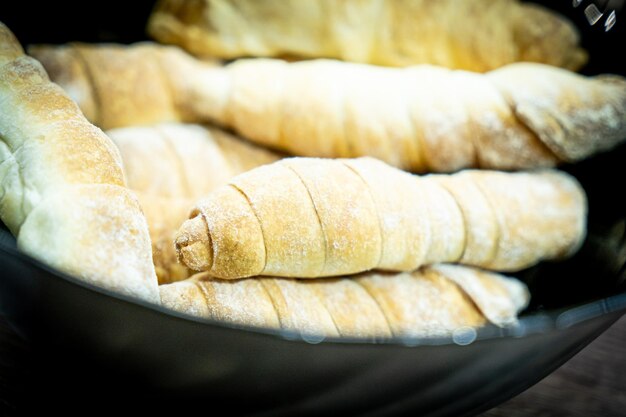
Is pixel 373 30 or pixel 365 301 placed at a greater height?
pixel 373 30

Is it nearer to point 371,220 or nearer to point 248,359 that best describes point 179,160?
point 371,220

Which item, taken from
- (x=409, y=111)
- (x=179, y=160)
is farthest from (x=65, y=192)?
(x=409, y=111)

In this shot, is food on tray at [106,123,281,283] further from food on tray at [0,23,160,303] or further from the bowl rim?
the bowl rim

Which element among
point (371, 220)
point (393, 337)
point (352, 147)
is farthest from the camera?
point (352, 147)

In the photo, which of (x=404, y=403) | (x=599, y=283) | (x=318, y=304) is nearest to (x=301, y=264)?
(x=318, y=304)

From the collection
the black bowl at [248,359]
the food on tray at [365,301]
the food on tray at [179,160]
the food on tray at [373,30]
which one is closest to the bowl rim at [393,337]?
the black bowl at [248,359]

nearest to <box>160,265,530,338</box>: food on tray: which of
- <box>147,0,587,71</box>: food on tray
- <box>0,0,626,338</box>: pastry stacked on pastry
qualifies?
<box>0,0,626,338</box>: pastry stacked on pastry

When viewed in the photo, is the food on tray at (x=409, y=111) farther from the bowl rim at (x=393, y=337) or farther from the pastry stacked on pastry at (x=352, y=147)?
the bowl rim at (x=393, y=337)
